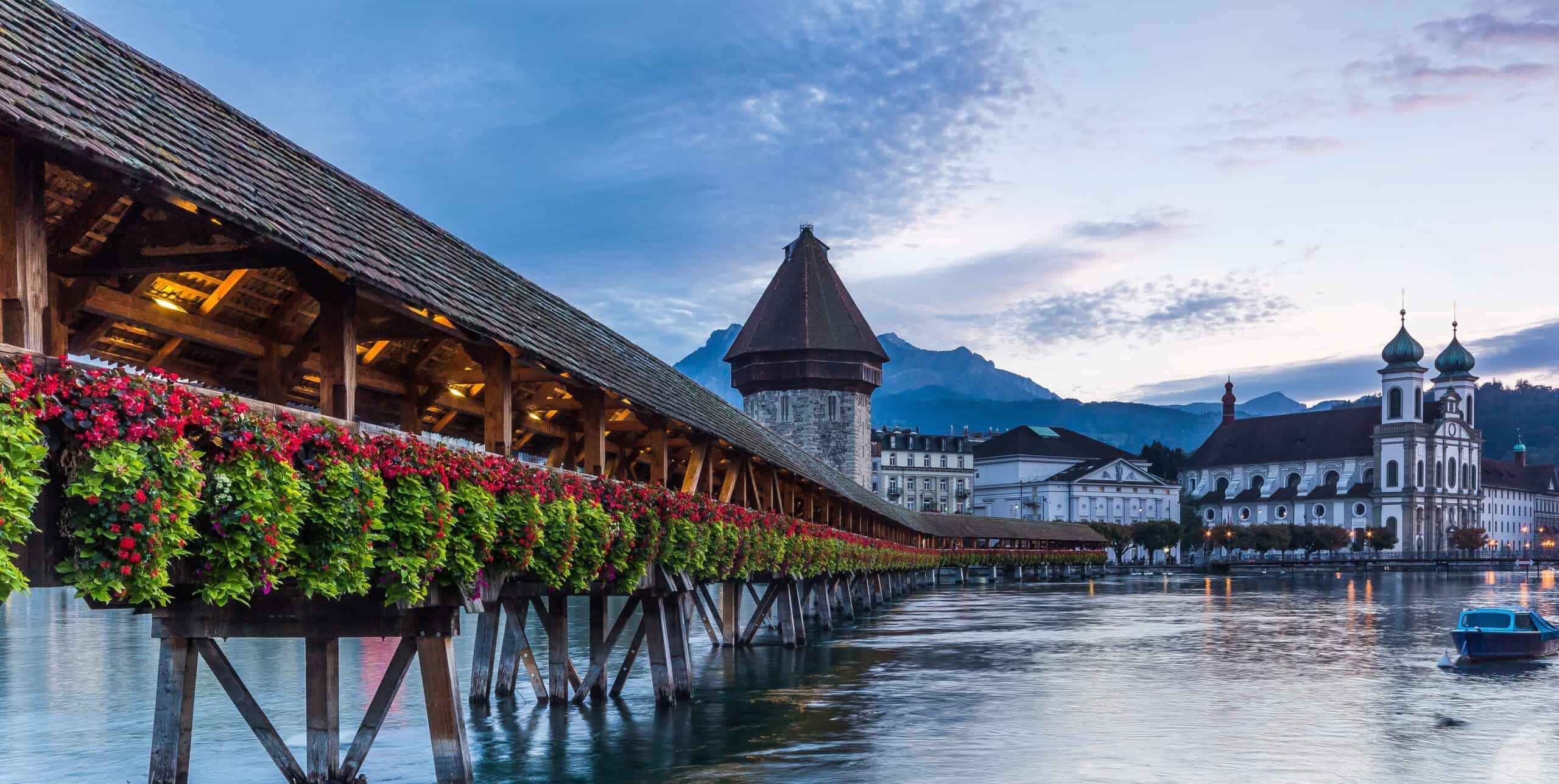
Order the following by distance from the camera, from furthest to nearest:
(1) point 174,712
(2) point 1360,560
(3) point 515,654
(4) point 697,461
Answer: (2) point 1360,560 < (3) point 515,654 < (4) point 697,461 < (1) point 174,712

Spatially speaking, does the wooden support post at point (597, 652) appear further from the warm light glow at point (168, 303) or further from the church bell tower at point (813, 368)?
the church bell tower at point (813, 368)

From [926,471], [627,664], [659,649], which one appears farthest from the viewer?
[926,471]

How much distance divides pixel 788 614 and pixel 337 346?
28.2 meters

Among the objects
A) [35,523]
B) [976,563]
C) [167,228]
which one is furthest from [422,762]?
[976,563]

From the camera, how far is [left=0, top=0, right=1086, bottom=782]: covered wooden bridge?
10117 mm

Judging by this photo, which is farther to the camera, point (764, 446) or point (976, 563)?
point (976, 563)

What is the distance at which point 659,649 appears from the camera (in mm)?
25391

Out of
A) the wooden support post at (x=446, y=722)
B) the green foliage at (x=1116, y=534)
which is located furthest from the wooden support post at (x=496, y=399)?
the green foliage at (x=1116, y=534)

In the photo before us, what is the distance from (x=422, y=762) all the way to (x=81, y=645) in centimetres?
2747

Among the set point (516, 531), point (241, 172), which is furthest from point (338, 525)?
point (516, 531)

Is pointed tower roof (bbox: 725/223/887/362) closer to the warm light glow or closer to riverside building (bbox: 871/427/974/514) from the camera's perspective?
riverside building (bbox: 871/427/974/514)

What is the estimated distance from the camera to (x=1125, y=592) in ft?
292

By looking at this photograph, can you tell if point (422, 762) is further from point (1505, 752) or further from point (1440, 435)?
point (1440, 435)

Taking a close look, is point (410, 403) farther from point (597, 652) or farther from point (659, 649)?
point (597, 652)
